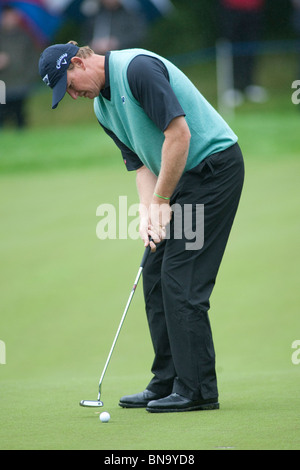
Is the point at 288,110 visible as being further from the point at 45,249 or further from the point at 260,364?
the point at 260,364

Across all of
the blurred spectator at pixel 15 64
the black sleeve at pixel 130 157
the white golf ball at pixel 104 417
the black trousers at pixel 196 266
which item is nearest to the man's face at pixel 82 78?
the black sleeve at pixel 130 157

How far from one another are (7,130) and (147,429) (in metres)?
10.4

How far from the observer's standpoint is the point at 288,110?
44.6 ft

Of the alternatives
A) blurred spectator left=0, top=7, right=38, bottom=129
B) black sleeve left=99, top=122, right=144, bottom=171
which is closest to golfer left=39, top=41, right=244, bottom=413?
black sleeve left=99, top=122, right=144, bottom=171

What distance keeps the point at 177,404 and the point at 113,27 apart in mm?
10610

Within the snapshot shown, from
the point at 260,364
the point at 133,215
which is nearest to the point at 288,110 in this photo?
the point at 133,215

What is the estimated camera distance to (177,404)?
3.86 meters

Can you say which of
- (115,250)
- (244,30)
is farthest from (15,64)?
(115,250)

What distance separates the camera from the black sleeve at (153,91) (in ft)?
11.9

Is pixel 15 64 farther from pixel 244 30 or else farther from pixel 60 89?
pixel 60 89

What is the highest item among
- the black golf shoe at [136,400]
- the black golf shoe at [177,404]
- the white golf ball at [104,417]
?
the black golf shoe at [136,400]

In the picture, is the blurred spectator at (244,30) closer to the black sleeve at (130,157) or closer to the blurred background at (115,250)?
the blurred background at (115,250)

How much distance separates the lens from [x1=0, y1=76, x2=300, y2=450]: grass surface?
348 centimetres

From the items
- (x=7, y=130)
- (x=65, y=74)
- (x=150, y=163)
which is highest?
(x=7, y=130)
